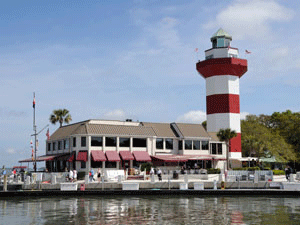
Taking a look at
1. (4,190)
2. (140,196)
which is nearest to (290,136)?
(140,196)

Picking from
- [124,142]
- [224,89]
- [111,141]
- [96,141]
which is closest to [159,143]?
[124,142]

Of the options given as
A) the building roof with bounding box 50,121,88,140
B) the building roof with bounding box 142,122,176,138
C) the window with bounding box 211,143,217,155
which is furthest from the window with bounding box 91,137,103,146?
the window with bounding box 211,143,217,155

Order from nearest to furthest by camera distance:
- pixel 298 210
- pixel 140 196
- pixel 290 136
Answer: pixel 298 210 < pixel 140 196 < pixel 290 136

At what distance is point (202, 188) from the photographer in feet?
124

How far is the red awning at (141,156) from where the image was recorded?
54.4 m

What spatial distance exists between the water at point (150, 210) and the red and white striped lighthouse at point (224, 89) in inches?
1042

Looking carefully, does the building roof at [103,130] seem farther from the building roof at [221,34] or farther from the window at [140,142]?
the building roof at [221,34]

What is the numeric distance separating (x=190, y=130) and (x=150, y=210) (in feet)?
108

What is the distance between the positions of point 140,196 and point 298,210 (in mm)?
14086

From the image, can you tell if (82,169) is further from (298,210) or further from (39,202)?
(298,210)

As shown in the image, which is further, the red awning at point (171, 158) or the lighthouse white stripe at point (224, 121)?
the lighthouse white stripe at point (224, 121)

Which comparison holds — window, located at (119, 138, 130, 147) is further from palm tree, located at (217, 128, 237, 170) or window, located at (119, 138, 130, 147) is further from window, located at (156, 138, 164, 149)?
palm tree, located at (217, 128, 237, 170)

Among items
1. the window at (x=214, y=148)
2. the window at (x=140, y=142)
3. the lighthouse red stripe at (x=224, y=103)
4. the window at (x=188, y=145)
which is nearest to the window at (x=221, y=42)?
the lighthouse red stripe at (x=224, y=103)

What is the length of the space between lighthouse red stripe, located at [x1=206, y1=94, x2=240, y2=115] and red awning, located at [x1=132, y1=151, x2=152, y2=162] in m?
13.2
